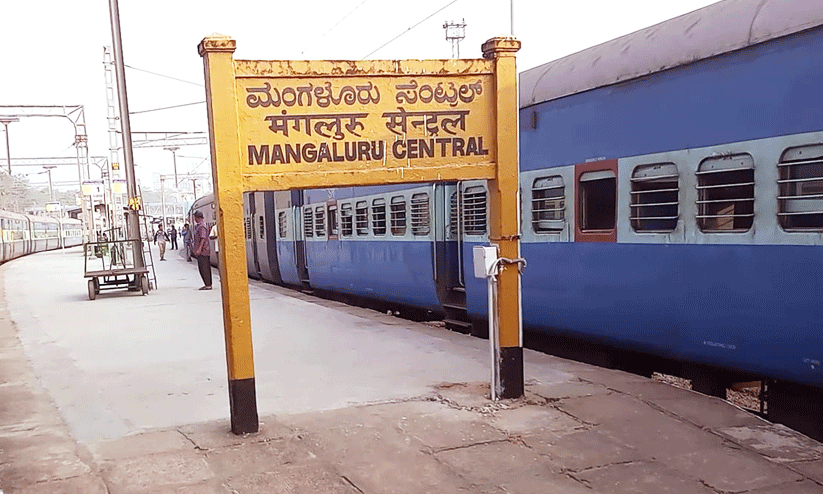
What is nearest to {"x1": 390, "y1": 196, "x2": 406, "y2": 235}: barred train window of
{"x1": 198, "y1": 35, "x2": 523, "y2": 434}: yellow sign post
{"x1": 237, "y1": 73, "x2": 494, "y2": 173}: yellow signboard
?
{"x1": 198, "y1": 35, "x2": 523, "y2": 434}: yellow sign post

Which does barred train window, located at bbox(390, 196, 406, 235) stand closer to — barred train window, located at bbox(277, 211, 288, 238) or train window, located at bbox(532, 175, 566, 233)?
Answer: train window, located at bbox(532, 175, 566, 233)

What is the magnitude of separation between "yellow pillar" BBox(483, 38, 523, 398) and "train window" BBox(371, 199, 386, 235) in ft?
19.3

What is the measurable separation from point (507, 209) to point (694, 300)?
1674 mm

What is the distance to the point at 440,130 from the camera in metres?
5.73

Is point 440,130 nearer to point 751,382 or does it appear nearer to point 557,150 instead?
point 557,150

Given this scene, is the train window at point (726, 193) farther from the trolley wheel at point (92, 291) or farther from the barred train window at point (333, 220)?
the trolley wheel at point (92, 291)

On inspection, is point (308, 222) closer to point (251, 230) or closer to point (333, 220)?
point (333, 220)

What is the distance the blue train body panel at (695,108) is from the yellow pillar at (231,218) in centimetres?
352

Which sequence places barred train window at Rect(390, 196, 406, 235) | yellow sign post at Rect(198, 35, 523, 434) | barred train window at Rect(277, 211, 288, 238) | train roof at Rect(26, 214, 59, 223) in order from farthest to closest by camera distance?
train roof at Rect(26, 214, 59, 223), barred train window at Rect(277, 211, 288, 238), barred train window at Rect(390, 196, 406, 235), yellow sign post at Rect(198, 35, 523, 434)

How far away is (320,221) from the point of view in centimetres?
1498

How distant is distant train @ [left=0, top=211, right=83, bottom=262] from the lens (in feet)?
110

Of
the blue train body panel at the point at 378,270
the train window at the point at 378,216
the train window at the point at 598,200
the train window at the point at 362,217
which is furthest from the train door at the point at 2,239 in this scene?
the train window at the point at 598,200

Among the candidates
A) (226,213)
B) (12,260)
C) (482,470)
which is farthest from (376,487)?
(12,260)

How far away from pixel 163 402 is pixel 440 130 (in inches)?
132
